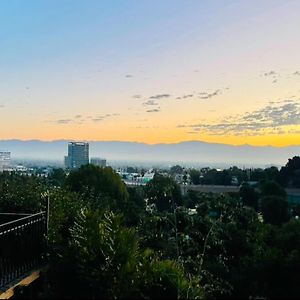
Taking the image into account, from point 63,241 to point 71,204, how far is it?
1.40 meters

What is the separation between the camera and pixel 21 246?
577 cm

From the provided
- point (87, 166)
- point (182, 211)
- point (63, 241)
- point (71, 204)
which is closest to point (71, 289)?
point (63, 241)

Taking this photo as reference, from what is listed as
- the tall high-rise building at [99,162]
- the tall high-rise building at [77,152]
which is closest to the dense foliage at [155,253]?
the tall high-rise building at [99,162]

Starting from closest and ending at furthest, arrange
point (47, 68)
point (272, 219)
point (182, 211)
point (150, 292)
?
point (150, 292) < point (182, 211) < point (47, 68) < point (272, 219)

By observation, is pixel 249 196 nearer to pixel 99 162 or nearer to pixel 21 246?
pixel 99 162

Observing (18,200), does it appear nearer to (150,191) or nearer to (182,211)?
(182,211)

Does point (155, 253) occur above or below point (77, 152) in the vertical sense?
below

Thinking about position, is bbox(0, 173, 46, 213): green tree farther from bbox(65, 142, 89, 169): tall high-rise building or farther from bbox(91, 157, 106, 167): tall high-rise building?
bbox(65, 142, 89, 169): tall high-rise building

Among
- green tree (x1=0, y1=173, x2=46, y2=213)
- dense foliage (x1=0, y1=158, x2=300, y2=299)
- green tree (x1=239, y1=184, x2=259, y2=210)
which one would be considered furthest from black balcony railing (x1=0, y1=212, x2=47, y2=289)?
green tree (x1=239, y1=184, x2=259, y2=210)

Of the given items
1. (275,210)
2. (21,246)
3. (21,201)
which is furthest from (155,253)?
(275,210)

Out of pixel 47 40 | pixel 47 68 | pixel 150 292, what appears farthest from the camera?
pixel 47 68

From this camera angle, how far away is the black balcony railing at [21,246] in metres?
5.49

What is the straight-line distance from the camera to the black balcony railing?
549 centimetres

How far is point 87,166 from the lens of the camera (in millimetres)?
23781
